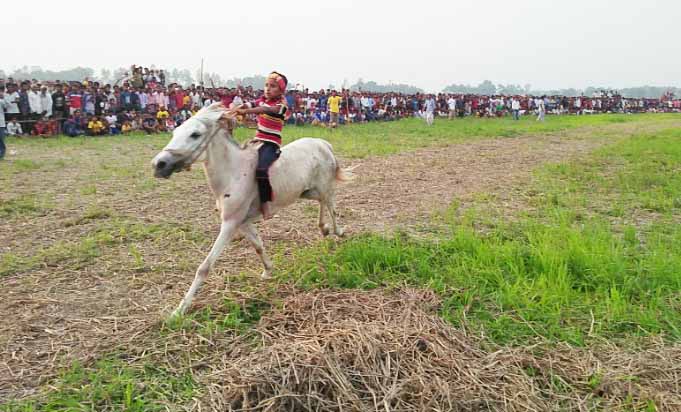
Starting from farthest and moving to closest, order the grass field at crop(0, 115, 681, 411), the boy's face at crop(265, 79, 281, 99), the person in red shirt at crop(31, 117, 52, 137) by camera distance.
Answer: the person in red shirt at crop(31, 117, 52, 137)
the boy's face at crop(265, 79, 281, 99)
the grass field at crop(0, 115, 681, 411)

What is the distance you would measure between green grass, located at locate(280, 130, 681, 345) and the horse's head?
4.82ft

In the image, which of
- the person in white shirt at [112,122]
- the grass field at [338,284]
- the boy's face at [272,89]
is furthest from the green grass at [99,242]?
the person in white shirt at [112,122]

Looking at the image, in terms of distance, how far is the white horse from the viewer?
4.04 metres

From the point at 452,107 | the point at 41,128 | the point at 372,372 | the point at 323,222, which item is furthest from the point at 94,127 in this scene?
the point at 452,107

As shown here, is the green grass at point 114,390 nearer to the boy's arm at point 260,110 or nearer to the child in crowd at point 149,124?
the boy's arm at point 260,110

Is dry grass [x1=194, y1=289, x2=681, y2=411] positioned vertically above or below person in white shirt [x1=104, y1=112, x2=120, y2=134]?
below

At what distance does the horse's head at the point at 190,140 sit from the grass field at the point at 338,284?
46.1 inches

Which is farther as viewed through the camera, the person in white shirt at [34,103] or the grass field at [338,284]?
the person in white shirt at [34,103]

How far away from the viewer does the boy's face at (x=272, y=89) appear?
15.8ft

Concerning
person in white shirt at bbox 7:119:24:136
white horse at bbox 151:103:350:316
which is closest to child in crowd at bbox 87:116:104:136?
person in white shirt at bbox 7:119:24:136

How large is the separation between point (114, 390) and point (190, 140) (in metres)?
1.94

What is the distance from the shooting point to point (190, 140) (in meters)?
4.07

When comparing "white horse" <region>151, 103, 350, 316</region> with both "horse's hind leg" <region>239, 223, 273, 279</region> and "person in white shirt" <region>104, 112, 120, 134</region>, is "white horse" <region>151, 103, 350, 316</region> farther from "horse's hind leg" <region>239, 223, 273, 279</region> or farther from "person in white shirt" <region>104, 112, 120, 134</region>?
"person in white shirt" <region>104, 112, 120, 134</region>

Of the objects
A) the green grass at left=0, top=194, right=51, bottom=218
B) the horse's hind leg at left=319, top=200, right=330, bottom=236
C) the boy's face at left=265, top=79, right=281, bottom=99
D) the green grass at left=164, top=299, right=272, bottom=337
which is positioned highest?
the boy's face at left=265, top=79, right=281, bottom=99
